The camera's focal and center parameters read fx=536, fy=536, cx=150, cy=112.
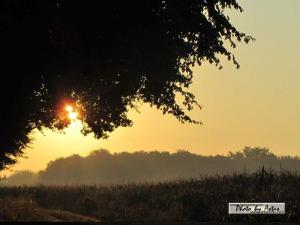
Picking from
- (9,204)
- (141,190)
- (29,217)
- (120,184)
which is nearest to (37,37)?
(29,217)

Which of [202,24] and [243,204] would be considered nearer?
[202,24]

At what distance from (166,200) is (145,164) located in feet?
486

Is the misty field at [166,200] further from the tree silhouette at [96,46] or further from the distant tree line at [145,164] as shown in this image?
→ the distant tree line at [145,164]

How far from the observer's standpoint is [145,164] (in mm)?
175000

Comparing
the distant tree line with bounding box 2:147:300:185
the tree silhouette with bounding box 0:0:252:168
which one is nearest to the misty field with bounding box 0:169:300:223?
the tree silhouette with bounding box 0:0:252:168

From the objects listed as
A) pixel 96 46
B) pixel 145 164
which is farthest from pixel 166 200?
pixel 145 164

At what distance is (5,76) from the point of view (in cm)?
1775

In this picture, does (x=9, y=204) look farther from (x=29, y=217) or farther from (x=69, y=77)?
(x=69, y=77)

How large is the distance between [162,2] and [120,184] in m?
19.6

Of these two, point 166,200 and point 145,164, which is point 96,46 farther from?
point 145,164

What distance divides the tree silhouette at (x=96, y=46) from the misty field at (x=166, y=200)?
4.98m

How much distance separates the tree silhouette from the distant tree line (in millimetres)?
122106

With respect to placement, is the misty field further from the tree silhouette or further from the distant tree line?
the distant tree line

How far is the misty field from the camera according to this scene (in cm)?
2230
